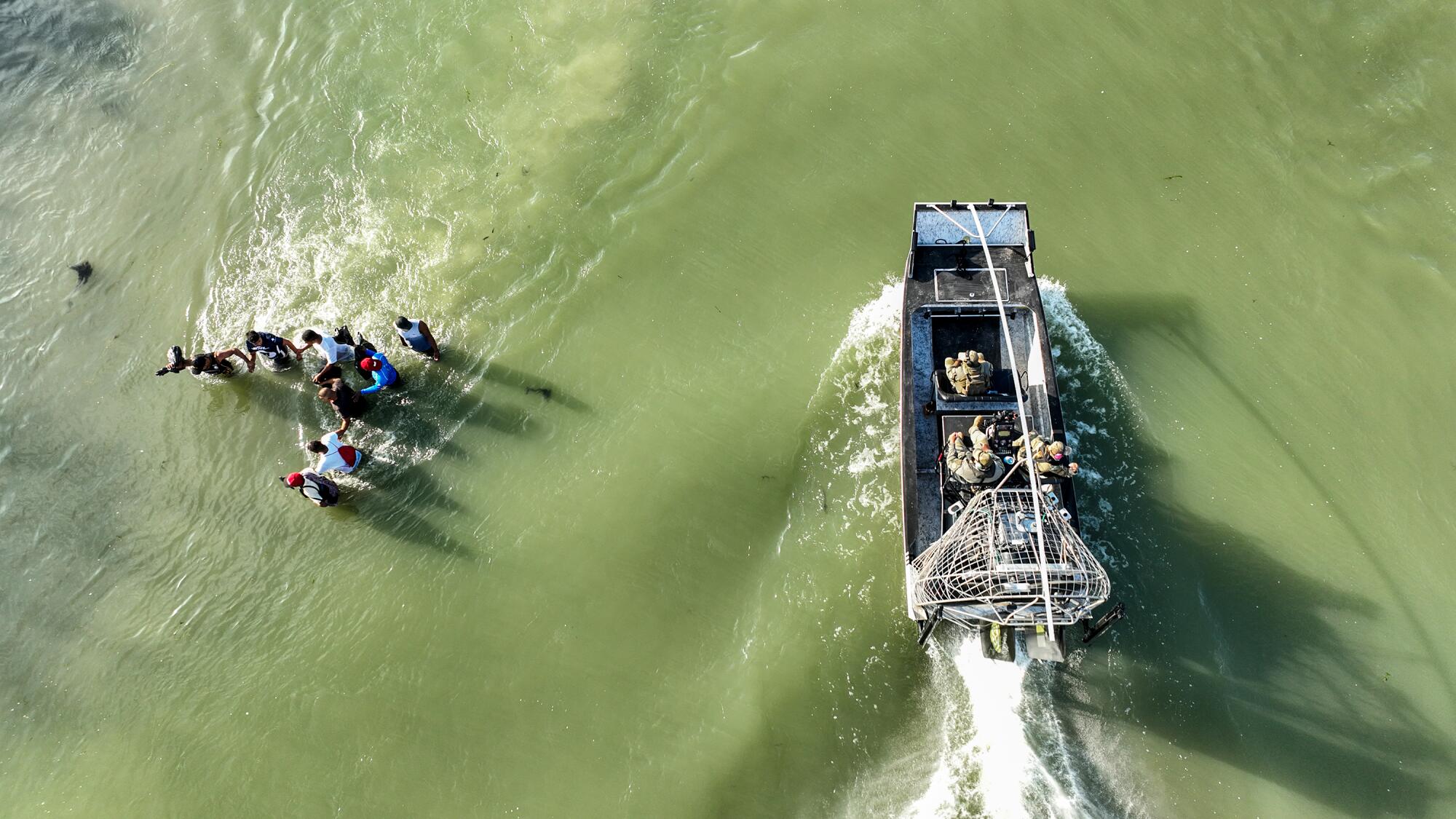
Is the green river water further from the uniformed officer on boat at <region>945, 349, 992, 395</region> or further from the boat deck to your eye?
the uniformed officer on boat at <region>945, 349, 992, 395</region>

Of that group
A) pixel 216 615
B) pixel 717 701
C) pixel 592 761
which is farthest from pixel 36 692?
pixel 717 701

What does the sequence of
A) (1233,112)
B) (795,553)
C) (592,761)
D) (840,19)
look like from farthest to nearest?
(840,19), (1233,112), (795,553), (592,761)

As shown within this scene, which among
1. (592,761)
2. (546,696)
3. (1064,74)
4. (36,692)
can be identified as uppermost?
(1064,74)

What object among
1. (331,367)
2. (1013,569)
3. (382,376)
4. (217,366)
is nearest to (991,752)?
(1013,569)

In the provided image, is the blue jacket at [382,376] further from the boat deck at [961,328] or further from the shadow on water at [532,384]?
the boat deck at [961,328]

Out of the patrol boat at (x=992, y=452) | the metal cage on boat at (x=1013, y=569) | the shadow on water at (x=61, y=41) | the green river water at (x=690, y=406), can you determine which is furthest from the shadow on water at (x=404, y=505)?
the shadow on water at (x=61, y=41)

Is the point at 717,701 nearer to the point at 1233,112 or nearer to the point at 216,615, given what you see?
the point at 216,615

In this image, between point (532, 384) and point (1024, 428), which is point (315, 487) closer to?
point (532, 384)
